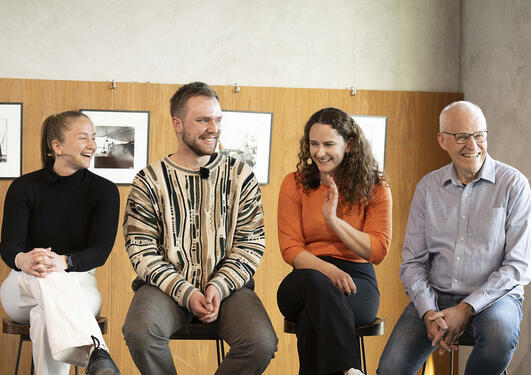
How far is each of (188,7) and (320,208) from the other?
78.4 inches

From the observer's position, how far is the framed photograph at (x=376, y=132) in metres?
4.30

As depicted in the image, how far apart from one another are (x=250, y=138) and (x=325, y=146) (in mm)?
1369

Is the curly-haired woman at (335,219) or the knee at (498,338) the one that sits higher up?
the curly-haired woman at (335,219)

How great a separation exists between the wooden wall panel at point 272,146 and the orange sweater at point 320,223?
4.08ft

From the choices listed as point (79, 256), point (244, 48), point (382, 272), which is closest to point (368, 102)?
point (244, 48)

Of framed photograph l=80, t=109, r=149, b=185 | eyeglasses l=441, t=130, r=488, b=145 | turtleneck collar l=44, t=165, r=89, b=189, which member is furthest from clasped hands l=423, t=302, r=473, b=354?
framed photograph l=80, t=109, r=149, b=185

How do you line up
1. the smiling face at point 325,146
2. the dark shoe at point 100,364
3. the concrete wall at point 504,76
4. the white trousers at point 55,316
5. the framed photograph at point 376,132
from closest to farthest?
the dark shoe at point 100,364 < the white trousers at point 55,316 < the smiling face at point 325,146 < the concrete wall at point 504,76 < the framed photograph at point 376,132

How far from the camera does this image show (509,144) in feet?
12.5

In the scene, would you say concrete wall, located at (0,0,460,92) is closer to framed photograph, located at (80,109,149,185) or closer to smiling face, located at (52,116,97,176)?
framed photograph, located at (80,109,149,185)

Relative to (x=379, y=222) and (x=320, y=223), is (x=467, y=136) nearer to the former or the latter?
(x=379, y=222)

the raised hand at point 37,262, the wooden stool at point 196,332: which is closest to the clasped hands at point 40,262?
the raised hand at point 37,262

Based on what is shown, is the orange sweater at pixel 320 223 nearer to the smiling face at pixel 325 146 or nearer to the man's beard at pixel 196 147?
the smiling face at pixel 325 146

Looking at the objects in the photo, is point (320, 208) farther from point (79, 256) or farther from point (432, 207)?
point (79, 256)

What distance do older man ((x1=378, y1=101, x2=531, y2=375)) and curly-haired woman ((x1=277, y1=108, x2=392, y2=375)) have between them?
179 mm
